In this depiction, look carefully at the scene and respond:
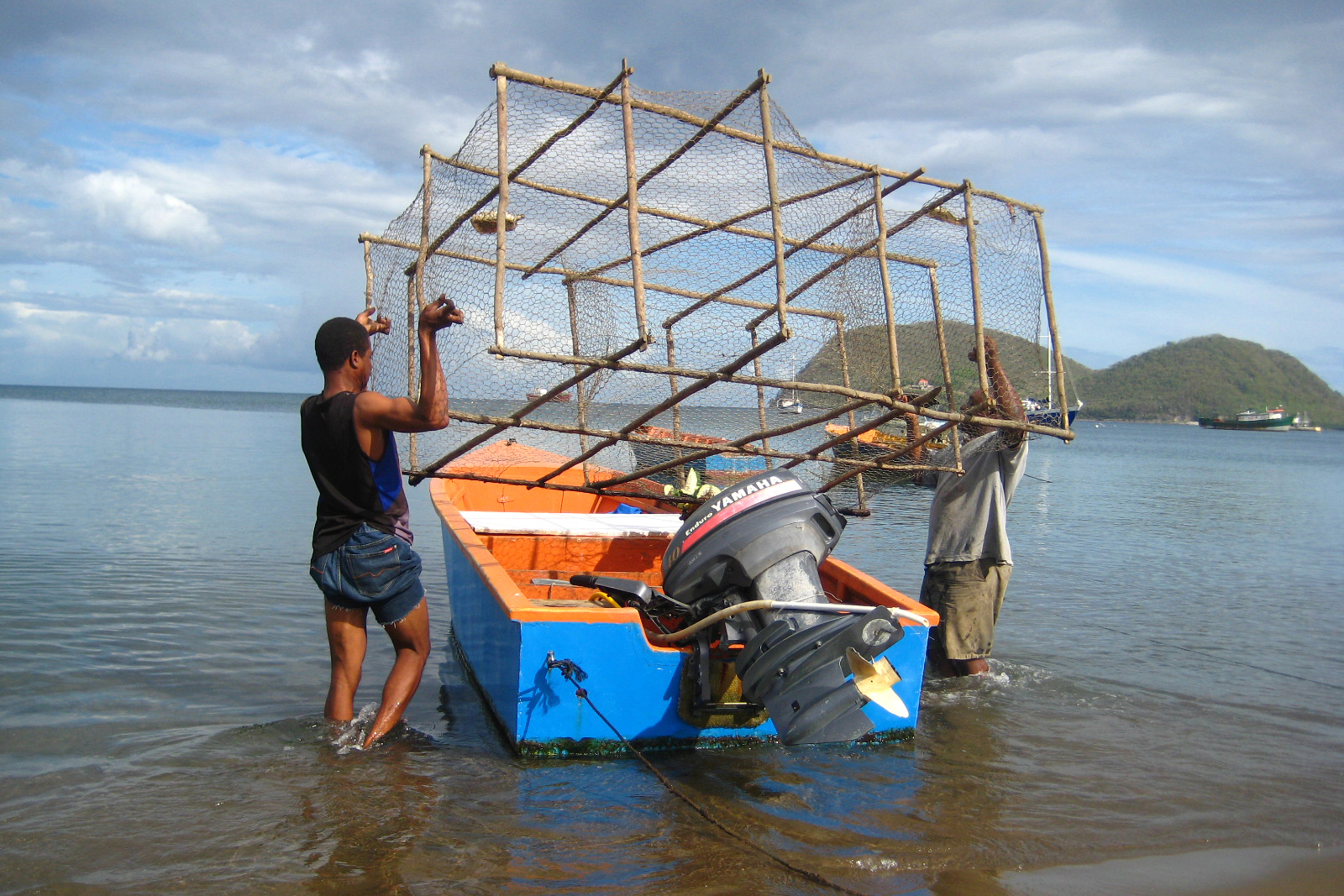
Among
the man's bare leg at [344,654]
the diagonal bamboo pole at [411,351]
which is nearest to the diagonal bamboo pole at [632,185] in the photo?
the man's bare leg at [344,654]

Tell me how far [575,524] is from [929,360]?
2535 mm

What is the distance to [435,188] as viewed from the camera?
16.4ft

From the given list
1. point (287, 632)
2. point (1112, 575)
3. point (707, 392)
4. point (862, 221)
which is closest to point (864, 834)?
point (707, 392)

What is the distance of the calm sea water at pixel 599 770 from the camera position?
3.01m

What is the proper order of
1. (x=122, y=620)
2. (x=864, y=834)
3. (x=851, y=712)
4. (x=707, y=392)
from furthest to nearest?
(x=122, y=620), (x=707, y=392), (x=864, y=834), (x=851, y=712)

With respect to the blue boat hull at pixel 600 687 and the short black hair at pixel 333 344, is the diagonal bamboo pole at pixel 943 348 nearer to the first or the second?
the blue boat hull at pixel 600 687

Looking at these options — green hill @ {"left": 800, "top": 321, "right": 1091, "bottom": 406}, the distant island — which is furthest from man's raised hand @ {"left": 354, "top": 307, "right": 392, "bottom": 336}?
the distant island

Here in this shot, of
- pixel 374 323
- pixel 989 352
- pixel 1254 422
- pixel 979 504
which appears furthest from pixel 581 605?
pixel 1254 422

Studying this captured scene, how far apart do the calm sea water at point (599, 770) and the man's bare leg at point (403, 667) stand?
21 cm

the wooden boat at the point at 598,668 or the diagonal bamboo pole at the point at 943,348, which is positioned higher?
the diagonal bamboo pole at the point at 943,348

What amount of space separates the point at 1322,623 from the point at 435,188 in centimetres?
835

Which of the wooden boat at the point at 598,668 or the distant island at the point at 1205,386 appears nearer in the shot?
the wooden boat at the point at 598,668

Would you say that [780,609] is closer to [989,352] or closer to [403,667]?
[403,667]

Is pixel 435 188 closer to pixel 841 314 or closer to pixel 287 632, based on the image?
pixel 841 314
